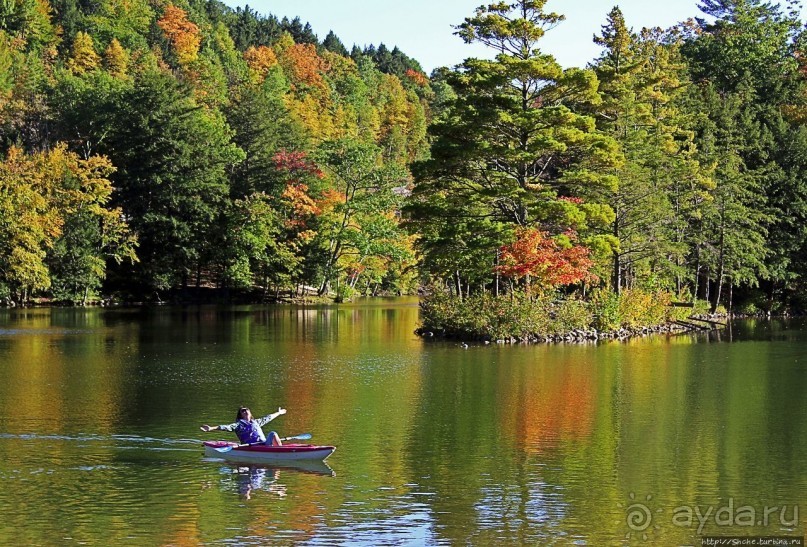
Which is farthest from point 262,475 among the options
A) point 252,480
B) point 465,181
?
point 465,181

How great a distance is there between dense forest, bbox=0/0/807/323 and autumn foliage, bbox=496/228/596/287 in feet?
0.26

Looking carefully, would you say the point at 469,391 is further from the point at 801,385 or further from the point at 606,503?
the point at 606,503

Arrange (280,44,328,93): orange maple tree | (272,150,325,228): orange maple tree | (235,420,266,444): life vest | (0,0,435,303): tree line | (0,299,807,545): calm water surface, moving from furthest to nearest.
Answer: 1. (280,44,328,93): orange maple tree
2. (272,150,325,228): orange maple tree
3. (0,0,435,303): tree line
4. (235,420,266,444): life vest
5. (0,299,807,545): calm water surface

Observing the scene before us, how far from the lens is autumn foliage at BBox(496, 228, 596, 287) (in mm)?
38719

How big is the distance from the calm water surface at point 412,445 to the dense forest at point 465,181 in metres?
8.14

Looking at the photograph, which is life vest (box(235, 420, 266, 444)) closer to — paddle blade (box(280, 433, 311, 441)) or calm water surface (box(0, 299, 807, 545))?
paddle blade (box(280, 433, 311, 441))

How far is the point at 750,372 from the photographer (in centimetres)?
2988

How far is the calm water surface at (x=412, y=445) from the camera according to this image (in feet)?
46.0

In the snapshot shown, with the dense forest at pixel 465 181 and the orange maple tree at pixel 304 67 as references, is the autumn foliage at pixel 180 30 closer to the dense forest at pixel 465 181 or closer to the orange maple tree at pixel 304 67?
the orange maple tree at pixel 304 67

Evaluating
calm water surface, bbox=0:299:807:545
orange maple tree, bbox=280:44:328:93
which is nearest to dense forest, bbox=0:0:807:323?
calm water surface, bbox=0:299:807:545

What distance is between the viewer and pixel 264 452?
17.8 meters

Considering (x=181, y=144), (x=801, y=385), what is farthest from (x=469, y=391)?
(x=181, y=144)

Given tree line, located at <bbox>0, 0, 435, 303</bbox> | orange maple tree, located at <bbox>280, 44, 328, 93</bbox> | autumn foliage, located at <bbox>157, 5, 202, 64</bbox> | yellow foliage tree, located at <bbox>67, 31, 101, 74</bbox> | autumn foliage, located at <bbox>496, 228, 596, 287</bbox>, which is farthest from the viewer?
orange maple tree, located at <bbox>280, 44, 328, 93</bbox>

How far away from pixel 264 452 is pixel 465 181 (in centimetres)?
2553
